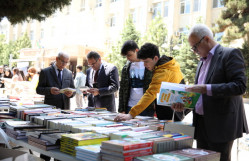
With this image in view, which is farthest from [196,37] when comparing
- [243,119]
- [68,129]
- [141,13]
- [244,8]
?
[141,13]

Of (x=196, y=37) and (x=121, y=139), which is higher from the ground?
(x=196, y=37)

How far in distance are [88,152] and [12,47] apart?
45082mm

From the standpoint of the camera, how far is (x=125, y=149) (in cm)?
165

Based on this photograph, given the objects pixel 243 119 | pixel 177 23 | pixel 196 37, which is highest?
pixel 177 23

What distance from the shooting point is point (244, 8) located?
18.4 metres

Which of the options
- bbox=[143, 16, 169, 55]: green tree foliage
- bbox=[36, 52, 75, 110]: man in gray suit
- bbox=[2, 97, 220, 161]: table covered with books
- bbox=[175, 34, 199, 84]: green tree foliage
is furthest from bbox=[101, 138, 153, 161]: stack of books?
bbox=[143, 16, 169, 55]: green tree foliage

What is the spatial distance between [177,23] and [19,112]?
973 inches

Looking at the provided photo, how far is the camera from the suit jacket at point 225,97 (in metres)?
2.19

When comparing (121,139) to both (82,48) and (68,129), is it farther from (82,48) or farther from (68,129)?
(82,48)

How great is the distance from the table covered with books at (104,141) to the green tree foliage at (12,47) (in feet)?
136

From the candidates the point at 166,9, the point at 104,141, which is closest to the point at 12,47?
the point at 166,9

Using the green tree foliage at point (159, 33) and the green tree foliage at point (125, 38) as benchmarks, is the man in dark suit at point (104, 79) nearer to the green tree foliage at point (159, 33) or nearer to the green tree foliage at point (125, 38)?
the green tree foliage at point (159, 33)

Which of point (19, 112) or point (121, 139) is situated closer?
point (121, 139)

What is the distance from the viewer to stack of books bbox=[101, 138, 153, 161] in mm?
1654
